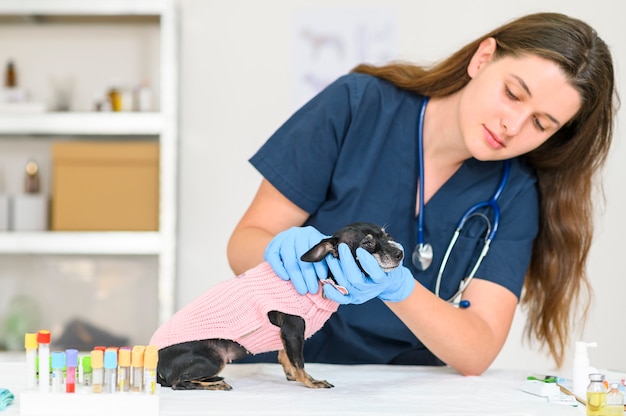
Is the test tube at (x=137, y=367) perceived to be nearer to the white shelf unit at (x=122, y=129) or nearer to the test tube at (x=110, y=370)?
the test tube at (x=110, y=370)

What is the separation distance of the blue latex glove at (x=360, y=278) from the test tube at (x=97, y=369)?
1.16ft

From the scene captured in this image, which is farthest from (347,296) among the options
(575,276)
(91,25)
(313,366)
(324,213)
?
(91,25)

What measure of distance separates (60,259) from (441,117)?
5.71ft

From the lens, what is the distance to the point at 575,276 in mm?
1674

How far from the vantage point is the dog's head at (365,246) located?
1.16 m

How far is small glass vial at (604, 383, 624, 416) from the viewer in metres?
1.06

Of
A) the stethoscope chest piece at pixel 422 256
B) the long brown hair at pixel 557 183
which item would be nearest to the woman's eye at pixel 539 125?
the long brown hair at pixel 557 183

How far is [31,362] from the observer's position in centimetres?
106

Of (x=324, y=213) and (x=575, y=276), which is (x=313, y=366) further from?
(x=575, y=276)

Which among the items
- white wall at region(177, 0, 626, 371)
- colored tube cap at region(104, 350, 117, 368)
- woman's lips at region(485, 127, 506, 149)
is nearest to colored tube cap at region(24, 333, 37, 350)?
colored tube cap at region(104, 350, 117, 368)

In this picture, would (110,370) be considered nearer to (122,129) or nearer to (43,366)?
(43,366)

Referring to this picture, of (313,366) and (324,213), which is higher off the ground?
(324,213)

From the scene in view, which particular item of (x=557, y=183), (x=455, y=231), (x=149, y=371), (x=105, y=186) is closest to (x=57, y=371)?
(x=149, y=371)

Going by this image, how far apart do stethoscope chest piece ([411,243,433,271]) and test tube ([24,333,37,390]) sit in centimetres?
77
